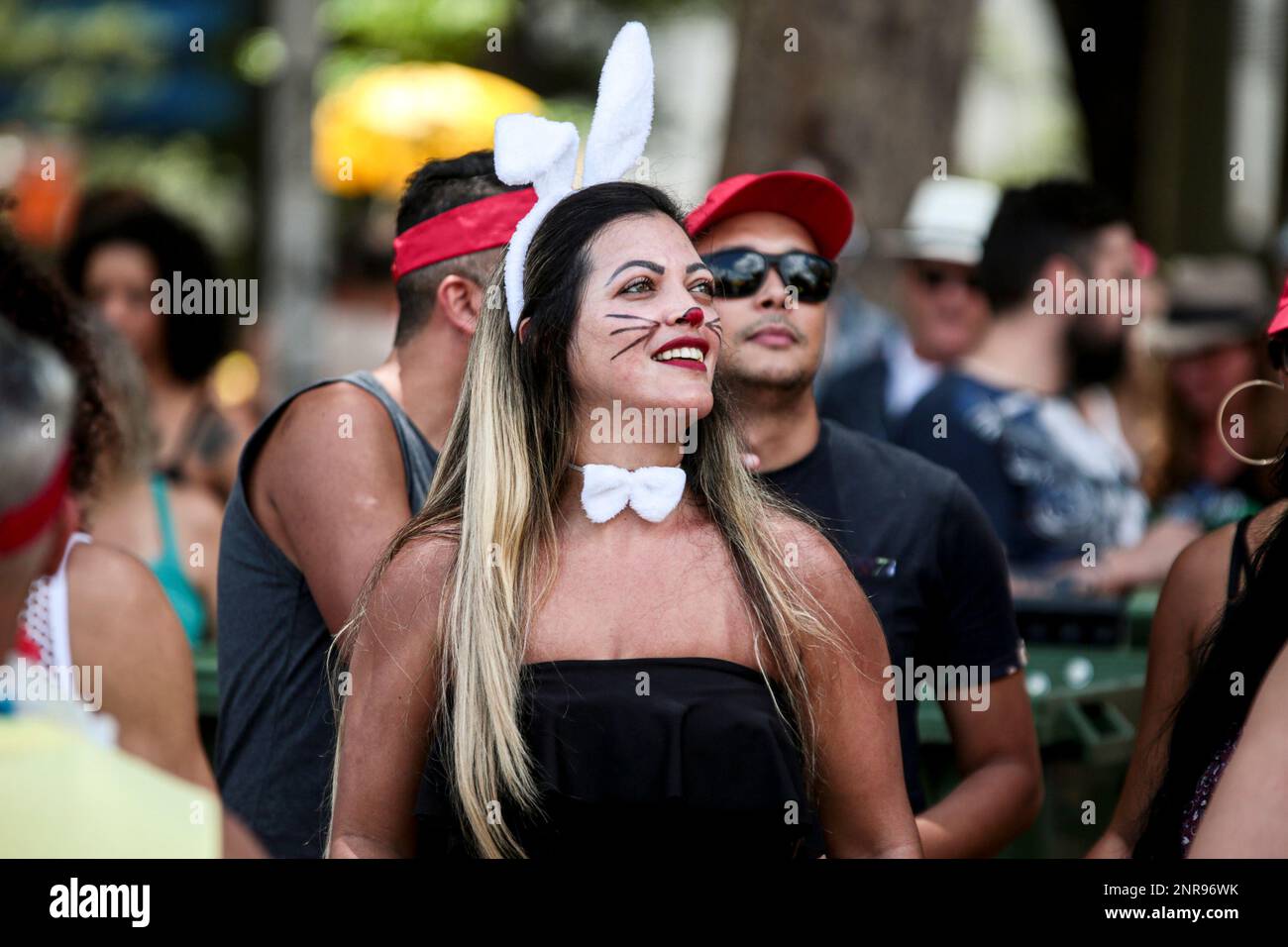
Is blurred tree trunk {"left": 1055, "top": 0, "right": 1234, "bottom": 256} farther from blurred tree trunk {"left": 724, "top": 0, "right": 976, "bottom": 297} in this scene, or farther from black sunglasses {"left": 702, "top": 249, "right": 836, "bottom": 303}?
black sunglasses {"left": 702, "top": 249, "right": 836, "bottom": 303}

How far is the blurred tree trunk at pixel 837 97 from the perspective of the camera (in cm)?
753

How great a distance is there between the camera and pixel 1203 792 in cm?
289

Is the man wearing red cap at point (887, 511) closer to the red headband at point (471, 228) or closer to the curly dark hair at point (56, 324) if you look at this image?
the red headband at point (471, 228)

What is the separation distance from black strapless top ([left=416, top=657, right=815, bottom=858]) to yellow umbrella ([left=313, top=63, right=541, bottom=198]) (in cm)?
1034

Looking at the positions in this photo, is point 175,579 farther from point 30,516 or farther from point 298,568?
point 30,516

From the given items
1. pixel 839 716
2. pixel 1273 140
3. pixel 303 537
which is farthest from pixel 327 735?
pixel 1273 140

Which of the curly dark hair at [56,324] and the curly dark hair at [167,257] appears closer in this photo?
the curly dark hair at [56,324]

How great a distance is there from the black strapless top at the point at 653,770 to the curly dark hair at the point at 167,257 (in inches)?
154

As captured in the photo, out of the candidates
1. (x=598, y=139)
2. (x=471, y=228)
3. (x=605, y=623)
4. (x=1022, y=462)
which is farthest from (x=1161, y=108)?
(x=605, y=623)

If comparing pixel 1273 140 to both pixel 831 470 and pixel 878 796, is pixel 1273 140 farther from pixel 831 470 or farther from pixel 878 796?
pixel 878 796

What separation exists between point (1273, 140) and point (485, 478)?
13.0 metres

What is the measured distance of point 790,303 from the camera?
3840 mm

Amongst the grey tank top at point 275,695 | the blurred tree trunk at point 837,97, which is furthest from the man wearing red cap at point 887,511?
the blurred tree trunk at point 837,97
